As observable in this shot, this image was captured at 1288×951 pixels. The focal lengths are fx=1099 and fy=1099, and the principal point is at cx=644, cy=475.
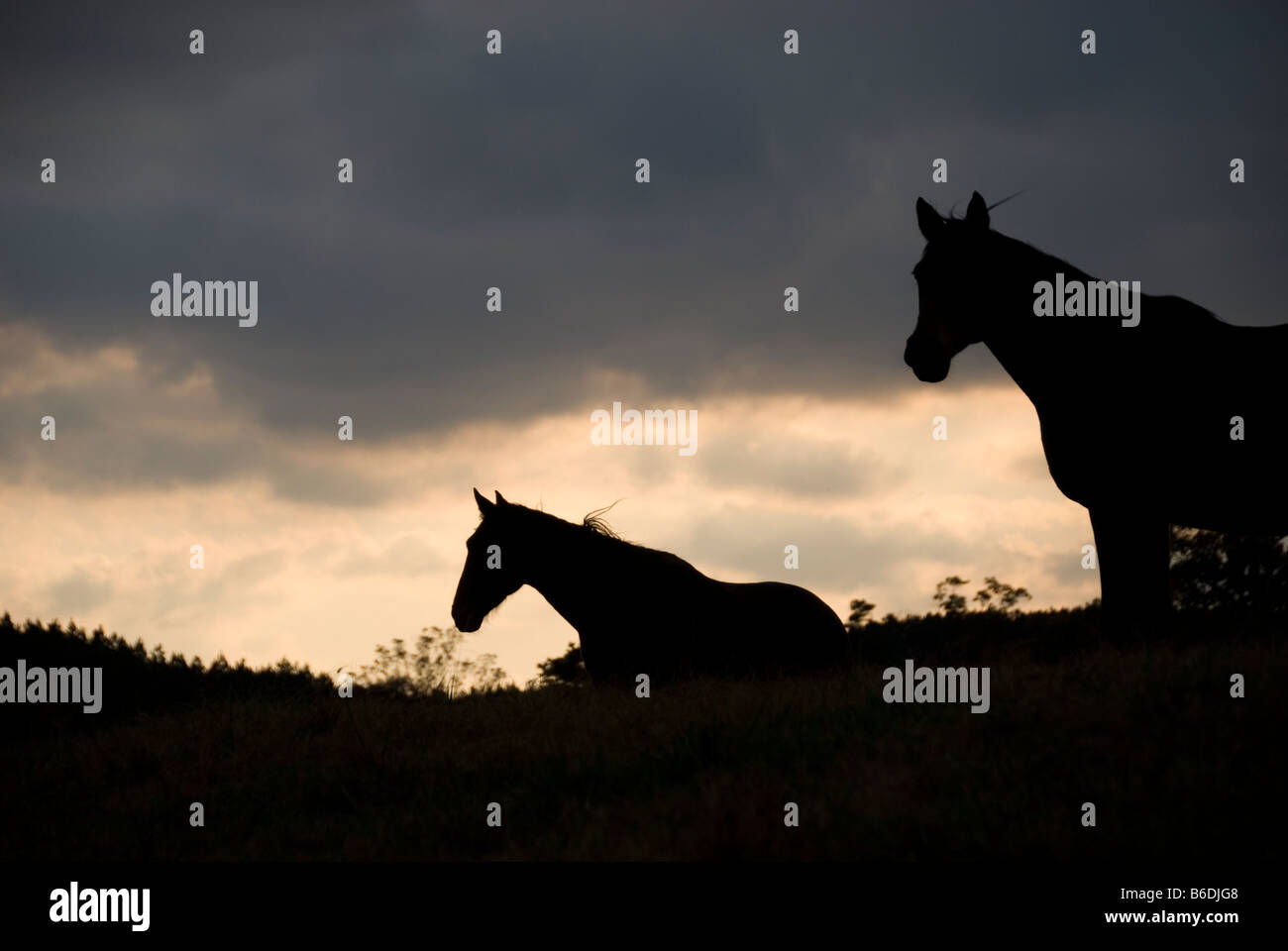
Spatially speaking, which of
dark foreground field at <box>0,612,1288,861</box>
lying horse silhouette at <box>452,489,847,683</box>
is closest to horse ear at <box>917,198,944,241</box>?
dark foreground field at <box>0,612,1288,861</box>

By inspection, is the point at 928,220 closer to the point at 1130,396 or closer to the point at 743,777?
the point at 1130,396

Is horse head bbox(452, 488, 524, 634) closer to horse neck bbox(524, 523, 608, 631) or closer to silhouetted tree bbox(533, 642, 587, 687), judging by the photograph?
horse neck bbox(524, 523, 608, 631)

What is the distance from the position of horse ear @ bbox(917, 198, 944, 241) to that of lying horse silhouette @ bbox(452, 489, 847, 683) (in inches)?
201

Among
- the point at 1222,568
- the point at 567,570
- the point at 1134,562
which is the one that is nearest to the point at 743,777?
the point at 1134,562

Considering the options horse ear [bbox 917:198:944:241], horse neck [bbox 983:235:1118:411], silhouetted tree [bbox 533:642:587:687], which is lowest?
silhouetted tree [bbox 533:642:587:687]

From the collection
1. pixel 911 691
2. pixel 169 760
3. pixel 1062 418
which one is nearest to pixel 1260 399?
pixel 1062 418

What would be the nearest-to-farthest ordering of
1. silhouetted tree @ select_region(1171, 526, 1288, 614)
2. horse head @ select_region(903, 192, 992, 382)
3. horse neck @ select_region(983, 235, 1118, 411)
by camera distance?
horse neck @ select_region(983, 235, 1118, 411)
horse head @ select_region(903, 192, 992, 382)
silhouetted tree @ select_region(1171, 526, 1288, 614)

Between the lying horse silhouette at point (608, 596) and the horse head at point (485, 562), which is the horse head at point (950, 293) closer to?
the lying horse silhouette at point (608, 596)

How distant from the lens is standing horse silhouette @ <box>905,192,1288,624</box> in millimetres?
→ 8180

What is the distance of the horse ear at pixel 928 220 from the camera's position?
29.5 ft

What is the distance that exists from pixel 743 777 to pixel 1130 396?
4.24 m

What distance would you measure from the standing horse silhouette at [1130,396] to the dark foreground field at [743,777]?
0.95 meters

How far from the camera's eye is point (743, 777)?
688cm
